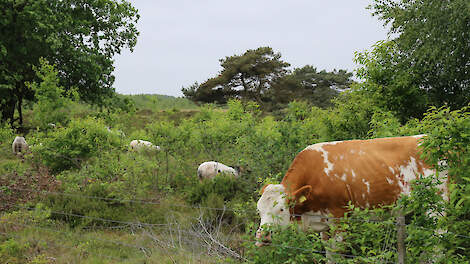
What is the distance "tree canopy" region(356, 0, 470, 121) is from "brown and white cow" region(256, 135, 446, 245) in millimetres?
5629

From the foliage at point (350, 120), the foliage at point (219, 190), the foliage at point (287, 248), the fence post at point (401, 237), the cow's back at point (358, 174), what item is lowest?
the foliage at point (219, 190)

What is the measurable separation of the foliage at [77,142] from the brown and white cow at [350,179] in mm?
6590

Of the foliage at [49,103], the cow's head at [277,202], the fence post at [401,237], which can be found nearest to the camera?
the fence post at [401,237]

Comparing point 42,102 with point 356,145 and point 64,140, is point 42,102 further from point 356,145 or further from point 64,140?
point 356,145

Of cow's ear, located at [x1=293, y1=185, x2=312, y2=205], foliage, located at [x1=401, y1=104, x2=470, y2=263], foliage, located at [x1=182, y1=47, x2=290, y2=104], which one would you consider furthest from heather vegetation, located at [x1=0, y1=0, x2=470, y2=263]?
foliage, located at [x1=182, y1=47, x2=290, y2=104]

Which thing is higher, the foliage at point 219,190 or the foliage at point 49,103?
the foliage at point 49,103

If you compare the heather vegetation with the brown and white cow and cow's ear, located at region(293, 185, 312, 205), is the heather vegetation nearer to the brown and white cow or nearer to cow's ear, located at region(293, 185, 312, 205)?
the brown and white cow

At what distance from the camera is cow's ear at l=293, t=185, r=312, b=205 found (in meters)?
4.68

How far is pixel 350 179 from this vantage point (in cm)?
511

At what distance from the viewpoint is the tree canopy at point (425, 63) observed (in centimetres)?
1067

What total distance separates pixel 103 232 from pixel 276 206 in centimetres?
440

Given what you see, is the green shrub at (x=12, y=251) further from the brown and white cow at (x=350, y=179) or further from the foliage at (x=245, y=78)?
the foliage at (x=245, y=78)

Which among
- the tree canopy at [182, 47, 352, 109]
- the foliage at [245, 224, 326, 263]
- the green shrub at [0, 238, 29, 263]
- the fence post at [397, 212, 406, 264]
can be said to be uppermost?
the tree canopy at [182, 47, 352, 109]

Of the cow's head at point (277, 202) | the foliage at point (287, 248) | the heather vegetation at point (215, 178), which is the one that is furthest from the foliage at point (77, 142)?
the foliage at point (287, 248)
